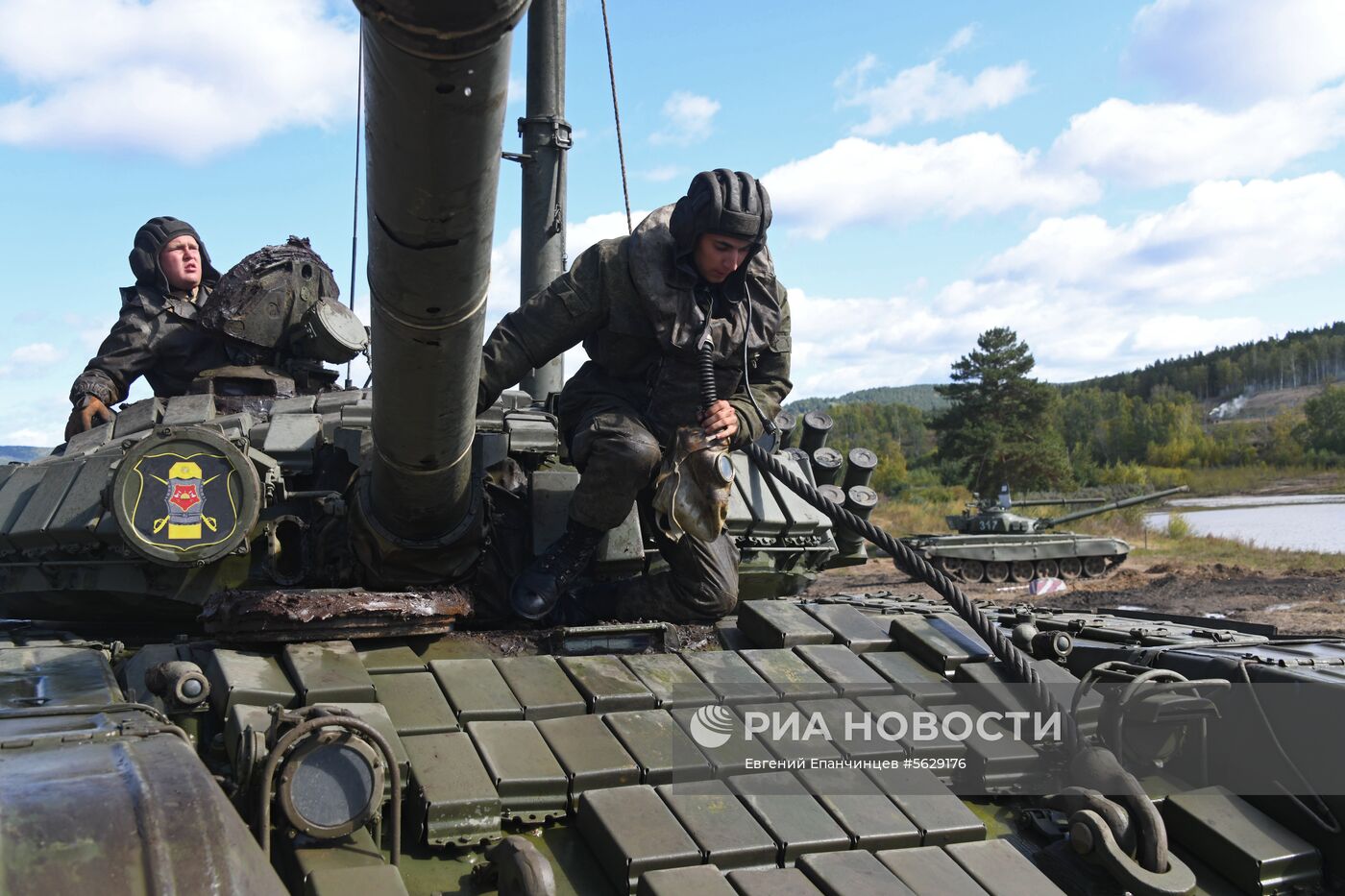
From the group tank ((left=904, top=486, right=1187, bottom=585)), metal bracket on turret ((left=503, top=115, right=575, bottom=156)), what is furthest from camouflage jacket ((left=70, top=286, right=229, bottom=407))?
tank ((left=904, top=486, right=1187, bottom=585))

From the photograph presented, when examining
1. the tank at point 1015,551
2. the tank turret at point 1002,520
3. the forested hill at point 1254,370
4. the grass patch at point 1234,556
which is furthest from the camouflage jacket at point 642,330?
the forested hill at point 1254,370

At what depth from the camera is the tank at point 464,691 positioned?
9.53 feet

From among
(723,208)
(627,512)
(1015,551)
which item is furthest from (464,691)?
(1015,551)

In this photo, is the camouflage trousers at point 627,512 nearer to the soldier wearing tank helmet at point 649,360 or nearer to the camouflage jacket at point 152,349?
the soldier wearing tank helmet at point 649,360

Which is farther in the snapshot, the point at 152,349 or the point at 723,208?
the point at 152,349

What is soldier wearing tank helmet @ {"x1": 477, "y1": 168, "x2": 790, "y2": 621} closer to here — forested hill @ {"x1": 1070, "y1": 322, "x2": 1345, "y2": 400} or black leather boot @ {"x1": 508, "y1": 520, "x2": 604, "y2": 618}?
black leather boot @ {"x1": 508, "y1": 520, "x2": 604, "y2": 618}

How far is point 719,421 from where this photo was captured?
5203 mm

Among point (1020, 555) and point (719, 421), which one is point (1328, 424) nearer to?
point (1020, 555)

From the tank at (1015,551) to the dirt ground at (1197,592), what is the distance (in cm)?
46

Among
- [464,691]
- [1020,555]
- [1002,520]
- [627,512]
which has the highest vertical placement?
[627,512]

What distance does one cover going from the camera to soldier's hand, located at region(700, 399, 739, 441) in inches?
205

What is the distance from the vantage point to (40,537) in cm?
536

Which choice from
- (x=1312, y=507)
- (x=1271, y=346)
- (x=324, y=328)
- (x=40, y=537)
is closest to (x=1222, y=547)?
(x=1312, y=507)

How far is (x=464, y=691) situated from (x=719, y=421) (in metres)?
1.65
